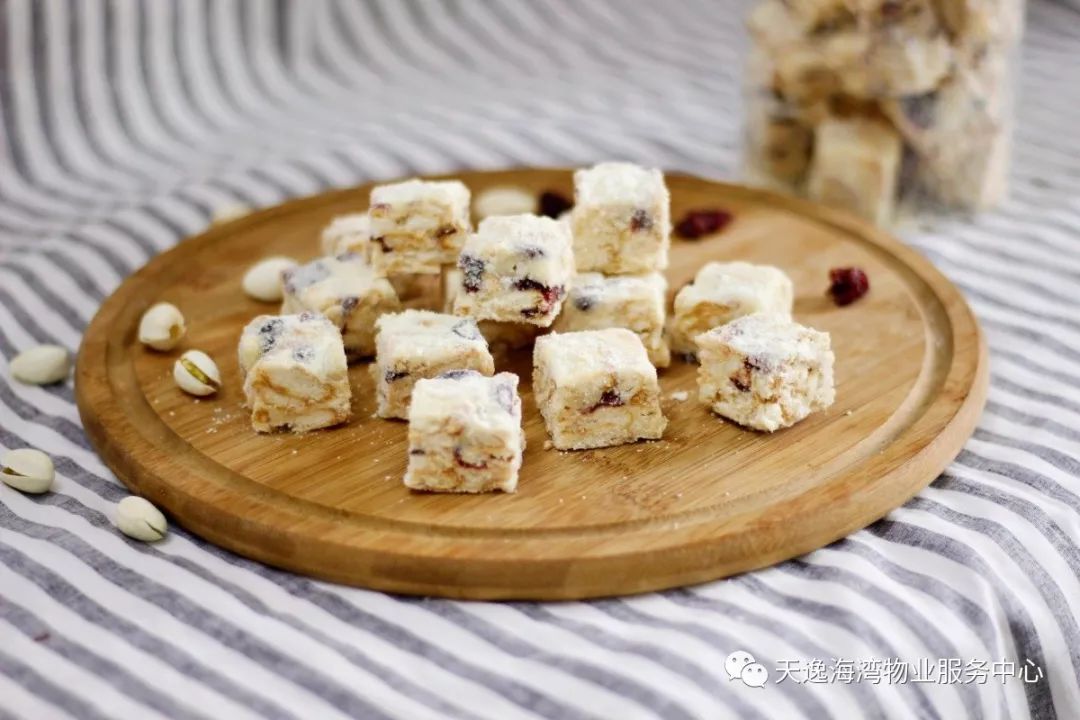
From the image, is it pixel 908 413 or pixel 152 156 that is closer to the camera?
pixel 908 413

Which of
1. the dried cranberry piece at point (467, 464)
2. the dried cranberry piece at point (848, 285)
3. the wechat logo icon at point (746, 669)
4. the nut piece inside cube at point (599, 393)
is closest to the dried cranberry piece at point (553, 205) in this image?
the dried cranberry piece at point (848, 285)

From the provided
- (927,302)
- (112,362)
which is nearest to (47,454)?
(112,362)

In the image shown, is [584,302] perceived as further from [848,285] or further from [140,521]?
[140,521]

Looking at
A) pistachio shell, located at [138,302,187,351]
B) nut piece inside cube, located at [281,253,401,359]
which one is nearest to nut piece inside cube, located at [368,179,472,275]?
nut piece inside cube, located at [281,253,401,359]

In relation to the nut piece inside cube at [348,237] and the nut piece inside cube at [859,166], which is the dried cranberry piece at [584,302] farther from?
the nut piece inside cube at [859,166]

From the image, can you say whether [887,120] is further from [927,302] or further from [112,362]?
[112,362]

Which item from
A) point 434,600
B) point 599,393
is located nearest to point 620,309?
point 599,393
